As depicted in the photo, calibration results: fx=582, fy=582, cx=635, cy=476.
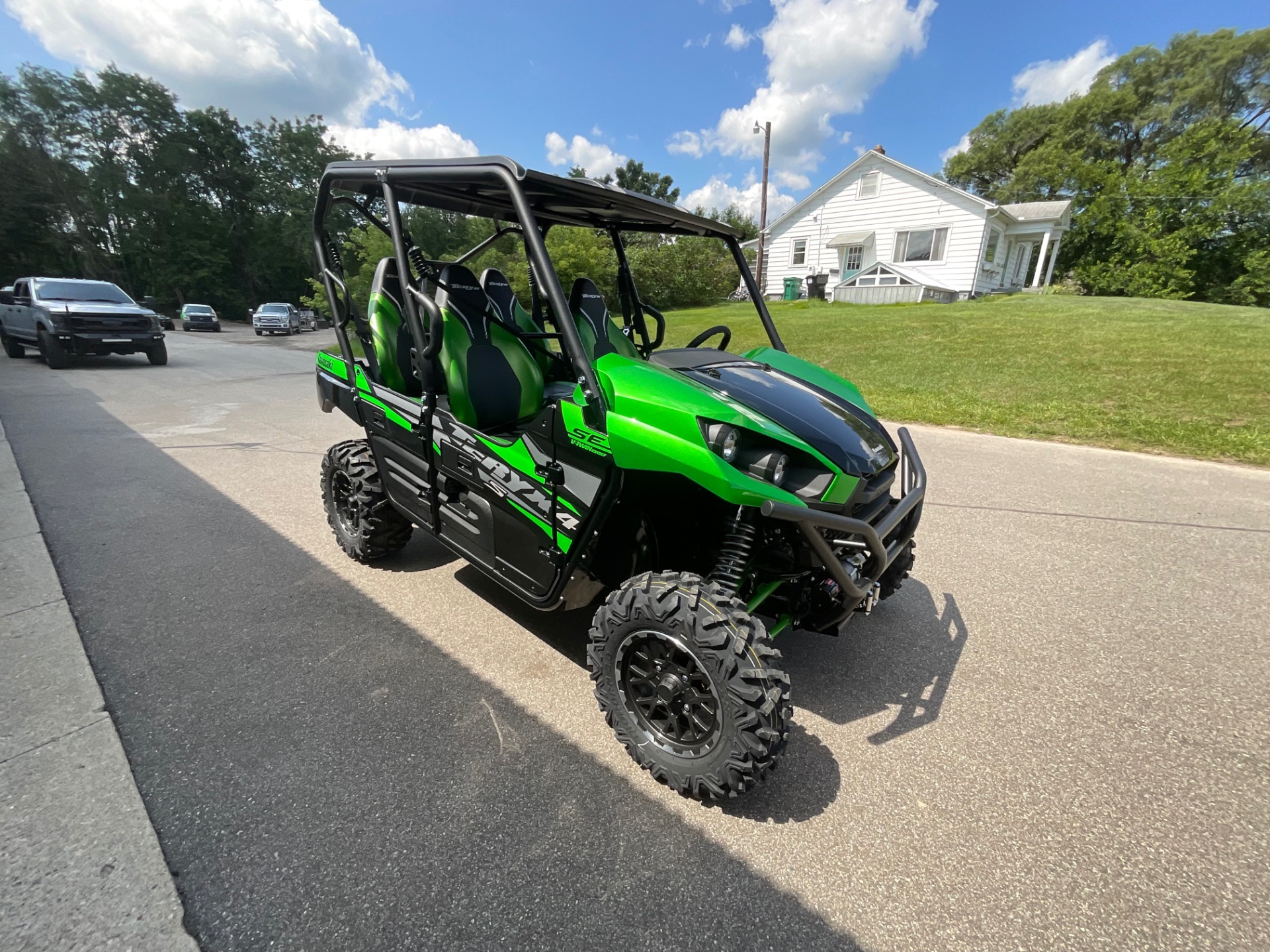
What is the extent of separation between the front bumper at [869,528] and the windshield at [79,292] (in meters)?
15.2

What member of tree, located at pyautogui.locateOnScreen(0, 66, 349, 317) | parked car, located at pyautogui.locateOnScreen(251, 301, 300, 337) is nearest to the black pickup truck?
parked car, located at pyautogui.locateOnScreen(251, 301, 300, 337)

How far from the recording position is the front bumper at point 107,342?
35.5 feet

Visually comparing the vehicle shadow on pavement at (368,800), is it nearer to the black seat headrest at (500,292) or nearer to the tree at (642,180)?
the black seat headrest at (500,292)

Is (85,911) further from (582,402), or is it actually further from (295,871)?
(582,402)

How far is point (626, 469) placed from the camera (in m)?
1.91

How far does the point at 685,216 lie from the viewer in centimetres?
289

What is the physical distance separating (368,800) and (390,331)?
2.17 metres

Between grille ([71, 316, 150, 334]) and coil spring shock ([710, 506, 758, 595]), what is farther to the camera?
grille ([71, 316, 150, 334])

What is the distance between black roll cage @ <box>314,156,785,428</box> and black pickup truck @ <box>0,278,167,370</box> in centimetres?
1138

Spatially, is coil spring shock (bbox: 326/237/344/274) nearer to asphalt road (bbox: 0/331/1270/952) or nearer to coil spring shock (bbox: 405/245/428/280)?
coil spring shock (bbox: 405/245/428/280)

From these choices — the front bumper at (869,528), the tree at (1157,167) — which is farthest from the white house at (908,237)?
the front bumper at (869,528)

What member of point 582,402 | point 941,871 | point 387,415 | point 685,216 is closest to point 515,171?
point 582,402

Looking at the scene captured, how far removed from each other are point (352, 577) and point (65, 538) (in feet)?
6.48

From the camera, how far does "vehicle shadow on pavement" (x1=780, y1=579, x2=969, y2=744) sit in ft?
7.56
